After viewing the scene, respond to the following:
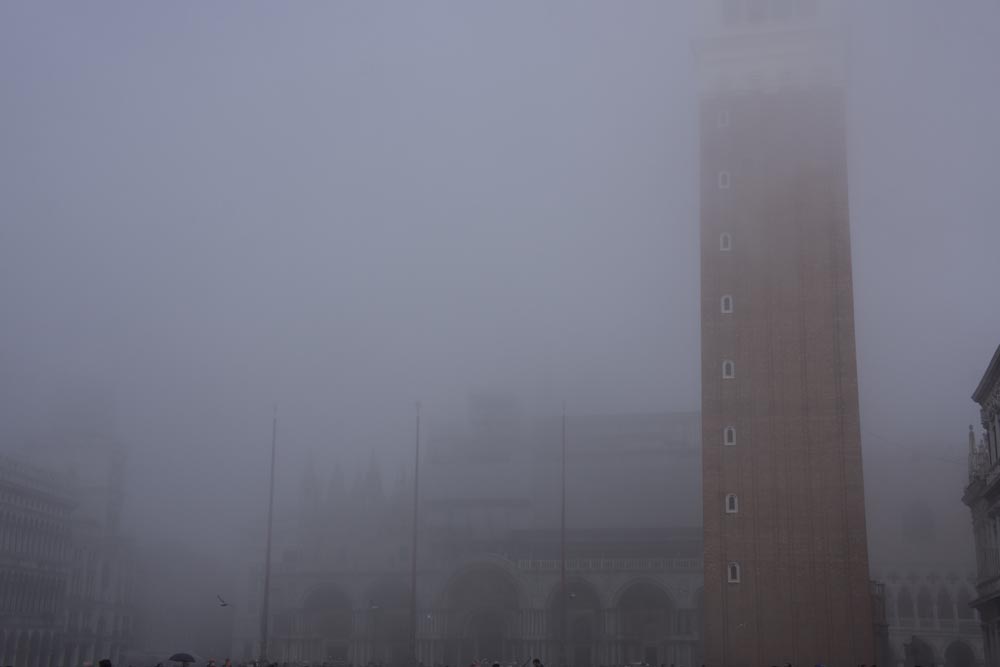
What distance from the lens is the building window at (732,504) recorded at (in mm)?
48219

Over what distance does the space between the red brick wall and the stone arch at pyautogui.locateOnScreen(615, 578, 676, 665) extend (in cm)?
3218

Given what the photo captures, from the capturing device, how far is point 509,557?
8338cm

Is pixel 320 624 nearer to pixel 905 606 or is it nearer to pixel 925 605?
pixel 905 606

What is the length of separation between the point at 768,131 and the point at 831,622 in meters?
21.2

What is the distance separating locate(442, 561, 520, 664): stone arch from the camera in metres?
82.5

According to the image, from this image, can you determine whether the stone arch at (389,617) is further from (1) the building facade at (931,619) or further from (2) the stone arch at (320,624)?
(1) the building facade at (931,619)

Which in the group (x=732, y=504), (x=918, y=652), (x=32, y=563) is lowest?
(x=918, y=652)

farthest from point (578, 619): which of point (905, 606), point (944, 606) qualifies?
point (944, 606)

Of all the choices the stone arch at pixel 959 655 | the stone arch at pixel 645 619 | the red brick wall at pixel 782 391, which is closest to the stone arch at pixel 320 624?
the stone arch at pixel 645 619

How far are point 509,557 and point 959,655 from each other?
31152 mm

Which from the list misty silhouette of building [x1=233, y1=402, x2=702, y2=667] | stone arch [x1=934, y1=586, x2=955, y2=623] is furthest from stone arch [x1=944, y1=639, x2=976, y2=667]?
misty silhouette of building [x1=233, y1=402, x2=702, y2=667]

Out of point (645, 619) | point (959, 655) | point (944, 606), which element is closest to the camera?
point (959, 655)

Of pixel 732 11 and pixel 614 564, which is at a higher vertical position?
pixel 732 11

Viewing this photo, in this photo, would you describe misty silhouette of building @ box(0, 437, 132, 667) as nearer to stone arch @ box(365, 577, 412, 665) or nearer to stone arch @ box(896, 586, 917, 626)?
stone arch @ box(365, 577, 412, 665)
